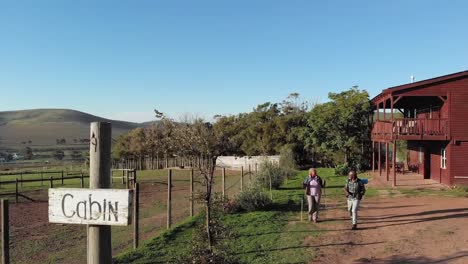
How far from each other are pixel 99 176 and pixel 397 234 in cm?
1015

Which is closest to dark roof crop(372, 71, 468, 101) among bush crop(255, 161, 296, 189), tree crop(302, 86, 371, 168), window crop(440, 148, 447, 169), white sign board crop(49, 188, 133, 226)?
window crop(440, 148, 447, 169)

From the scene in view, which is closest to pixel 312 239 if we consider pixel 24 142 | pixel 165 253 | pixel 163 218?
pixel 165 253

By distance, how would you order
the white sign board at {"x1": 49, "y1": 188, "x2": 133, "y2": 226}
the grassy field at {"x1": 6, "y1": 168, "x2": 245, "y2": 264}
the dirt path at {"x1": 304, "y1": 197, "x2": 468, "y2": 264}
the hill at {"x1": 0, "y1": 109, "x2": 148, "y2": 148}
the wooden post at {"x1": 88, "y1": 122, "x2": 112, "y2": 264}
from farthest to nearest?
1. the hill at {"x1": 0, "y1": 109, "x2": 148, "y2": 148}
2. the grassy field at {"x1": 6, "y1": 168, "x2": 245, "y2": 264}
3. the dirt path at {"x1": 304, "y1": 197, "x2": 468, "y2": 264}
4. the wooden post at {"x1": 88, "y1": 122, "x2": 112, "y2": 264}
5. the white sign board at {"x1": 49, "y1": 188, "x2": 133, "y2": 226}

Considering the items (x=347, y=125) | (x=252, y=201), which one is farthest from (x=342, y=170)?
(x=252, y=201)

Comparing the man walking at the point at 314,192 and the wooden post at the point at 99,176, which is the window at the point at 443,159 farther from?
the wooden post at the point at 99,176

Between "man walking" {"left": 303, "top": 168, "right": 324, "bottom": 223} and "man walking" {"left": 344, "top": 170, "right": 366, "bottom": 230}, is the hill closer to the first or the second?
"man walking" {"left": 303, "top": 168, "right": 324, "bottom": 223}

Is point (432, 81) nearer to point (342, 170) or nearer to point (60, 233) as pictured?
point (342, 170)

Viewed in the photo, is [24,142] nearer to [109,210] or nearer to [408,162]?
[408,162]

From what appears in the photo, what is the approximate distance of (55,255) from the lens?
10.8 metres

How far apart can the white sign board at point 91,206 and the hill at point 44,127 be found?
93.4 meters

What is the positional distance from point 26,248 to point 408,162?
27767 millimetres

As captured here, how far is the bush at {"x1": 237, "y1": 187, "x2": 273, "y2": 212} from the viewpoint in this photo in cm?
1507

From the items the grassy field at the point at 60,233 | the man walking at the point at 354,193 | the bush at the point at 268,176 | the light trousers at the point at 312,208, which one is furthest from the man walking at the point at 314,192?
Answer: the bush at the point at 268,176

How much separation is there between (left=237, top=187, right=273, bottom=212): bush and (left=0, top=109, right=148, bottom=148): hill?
8245 cm
